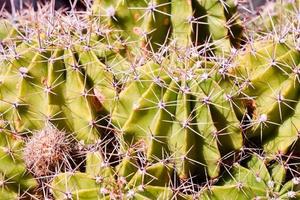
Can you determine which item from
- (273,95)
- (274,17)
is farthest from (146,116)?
(274,17)

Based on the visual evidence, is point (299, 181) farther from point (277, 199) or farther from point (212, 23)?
point (212, 23)

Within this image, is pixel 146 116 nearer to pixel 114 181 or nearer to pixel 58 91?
pixel 114 181

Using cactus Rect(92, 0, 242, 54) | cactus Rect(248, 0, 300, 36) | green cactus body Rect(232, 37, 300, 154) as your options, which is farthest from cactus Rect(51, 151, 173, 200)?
cactus Rect(248, 0, 300, 36)

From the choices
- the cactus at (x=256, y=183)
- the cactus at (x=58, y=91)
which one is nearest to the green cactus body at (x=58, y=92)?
the cactus at (x=58, y=91)

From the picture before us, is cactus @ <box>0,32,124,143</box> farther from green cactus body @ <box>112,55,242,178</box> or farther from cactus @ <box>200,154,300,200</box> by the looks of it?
cactus @ <box>200,154,300,200</box>

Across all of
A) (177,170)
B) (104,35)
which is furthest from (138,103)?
(104,35)

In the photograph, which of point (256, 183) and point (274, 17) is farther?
point (274, 17)

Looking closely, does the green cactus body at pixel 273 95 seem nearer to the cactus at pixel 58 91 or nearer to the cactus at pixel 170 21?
the cactus at pixel 170 21
